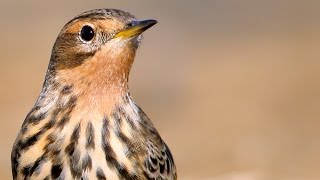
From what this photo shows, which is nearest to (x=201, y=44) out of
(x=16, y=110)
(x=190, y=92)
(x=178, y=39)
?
(x=178, y=39)

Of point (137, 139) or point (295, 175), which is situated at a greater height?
point (137, 139)

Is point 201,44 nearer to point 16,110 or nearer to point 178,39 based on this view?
point 178,39

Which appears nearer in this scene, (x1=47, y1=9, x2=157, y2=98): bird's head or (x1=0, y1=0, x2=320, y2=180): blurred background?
(x1=47, y1=9, x2=157, y2=98): bird's head

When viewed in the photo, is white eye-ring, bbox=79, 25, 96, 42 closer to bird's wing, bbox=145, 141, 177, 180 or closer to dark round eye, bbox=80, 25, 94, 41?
dark round eye, bbox=80, 25, 94, 41

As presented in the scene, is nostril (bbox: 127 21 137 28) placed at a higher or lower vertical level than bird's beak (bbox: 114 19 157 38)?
higher

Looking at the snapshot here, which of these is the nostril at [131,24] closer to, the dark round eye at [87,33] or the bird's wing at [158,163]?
the dark round eye at [87,33]

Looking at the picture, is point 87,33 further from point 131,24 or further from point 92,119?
point 92,119

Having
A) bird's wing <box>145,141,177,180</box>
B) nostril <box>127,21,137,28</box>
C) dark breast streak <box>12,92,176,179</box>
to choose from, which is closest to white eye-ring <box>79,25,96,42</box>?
nostril <box>127,21,137,28</box>
